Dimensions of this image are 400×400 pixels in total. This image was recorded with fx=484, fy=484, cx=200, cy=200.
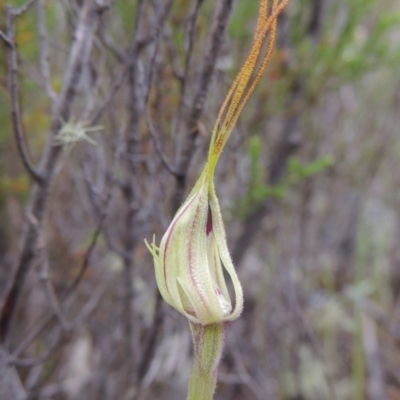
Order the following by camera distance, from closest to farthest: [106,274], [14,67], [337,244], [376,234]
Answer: [14,67] < [106,274] < [376,234] < [337,244]

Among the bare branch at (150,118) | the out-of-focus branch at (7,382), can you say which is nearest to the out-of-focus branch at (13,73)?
the bare branch at (150,118)

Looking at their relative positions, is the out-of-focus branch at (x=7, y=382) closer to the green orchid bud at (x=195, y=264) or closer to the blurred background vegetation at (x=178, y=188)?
the blurred background vegetation at (x=178, y=188)

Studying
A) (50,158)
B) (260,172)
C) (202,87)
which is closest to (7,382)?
(50,158)

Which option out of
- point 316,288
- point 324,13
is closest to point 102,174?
point 324,13

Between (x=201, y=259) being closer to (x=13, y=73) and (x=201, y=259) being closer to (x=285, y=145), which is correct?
(x=13, y=73)

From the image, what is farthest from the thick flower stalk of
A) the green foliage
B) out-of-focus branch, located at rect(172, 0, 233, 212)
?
the green foliage

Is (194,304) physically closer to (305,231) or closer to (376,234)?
(305,231)
